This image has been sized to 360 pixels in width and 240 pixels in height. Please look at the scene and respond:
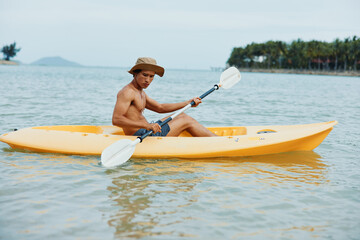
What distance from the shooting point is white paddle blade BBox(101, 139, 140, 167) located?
4.70 metres

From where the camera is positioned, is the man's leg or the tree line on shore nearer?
the man's leg

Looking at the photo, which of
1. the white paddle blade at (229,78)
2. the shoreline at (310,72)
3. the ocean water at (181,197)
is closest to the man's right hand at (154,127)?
the ocean water at (181,197)

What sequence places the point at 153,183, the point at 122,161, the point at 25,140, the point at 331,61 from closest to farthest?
the point at 153,183 → the point at 122,161 → the point at 25,140 → the point at 331,61

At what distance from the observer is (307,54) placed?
83.5 meters

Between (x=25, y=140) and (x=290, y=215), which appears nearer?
(x=290, y=215)

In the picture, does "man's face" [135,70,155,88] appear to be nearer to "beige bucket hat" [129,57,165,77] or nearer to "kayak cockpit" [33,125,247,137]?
Result: "beige bucket hat" [129,57,165,77]

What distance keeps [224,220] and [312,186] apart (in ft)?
4.99

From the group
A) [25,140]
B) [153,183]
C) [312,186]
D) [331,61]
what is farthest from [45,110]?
[331,61]

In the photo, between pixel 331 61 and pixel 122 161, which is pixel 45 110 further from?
pixel 331 61

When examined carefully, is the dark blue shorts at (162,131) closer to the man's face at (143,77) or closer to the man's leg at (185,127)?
the man's leg at (185,127)

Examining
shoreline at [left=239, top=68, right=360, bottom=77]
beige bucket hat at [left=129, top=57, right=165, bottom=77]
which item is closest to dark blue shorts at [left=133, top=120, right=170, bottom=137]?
beige bucket hat at [left=129, top=57, right=165, bottom=77]

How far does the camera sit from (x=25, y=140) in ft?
17.3

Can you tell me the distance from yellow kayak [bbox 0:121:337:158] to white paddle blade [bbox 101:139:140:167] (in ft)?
0.66

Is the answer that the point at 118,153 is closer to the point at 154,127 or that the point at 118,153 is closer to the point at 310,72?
the point at 154,127
